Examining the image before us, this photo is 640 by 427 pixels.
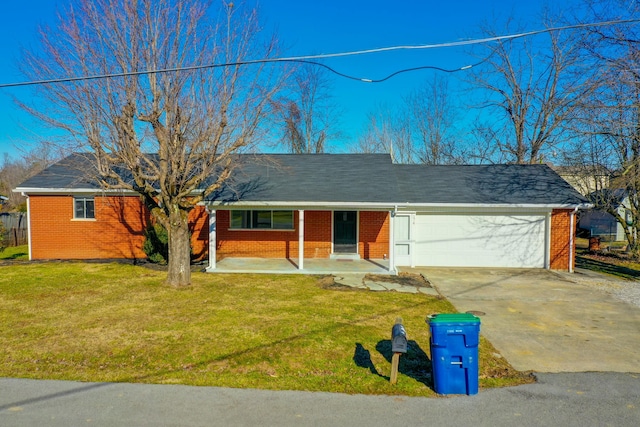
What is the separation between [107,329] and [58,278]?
563 centimetres

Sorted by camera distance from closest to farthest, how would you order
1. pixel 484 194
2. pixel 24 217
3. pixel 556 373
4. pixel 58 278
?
pixel 556 373 → pixel 58 278 → pixel 484 194 → pixel 24 217

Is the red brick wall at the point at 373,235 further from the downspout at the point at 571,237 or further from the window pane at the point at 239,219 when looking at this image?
the downspout at the point at 571,237

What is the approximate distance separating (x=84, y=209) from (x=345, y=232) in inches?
384

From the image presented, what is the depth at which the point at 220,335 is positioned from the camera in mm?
6641

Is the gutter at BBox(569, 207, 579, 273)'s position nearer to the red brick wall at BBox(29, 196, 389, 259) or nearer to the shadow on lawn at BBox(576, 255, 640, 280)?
the shadow on lawn at BBox(576, 255, 640, 280)

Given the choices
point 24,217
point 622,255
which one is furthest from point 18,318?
point 622,255

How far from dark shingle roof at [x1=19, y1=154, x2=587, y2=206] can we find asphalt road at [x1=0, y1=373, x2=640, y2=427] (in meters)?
7.81

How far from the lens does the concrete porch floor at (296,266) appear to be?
12352 millimetres

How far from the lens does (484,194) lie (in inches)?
573

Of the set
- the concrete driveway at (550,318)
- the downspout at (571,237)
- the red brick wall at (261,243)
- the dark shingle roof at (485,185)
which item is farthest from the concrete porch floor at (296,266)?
the downspout at (571,237)

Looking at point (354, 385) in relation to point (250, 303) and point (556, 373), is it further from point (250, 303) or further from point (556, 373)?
point (250, 303)

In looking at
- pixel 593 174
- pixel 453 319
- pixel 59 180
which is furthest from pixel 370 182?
pixel 59 180

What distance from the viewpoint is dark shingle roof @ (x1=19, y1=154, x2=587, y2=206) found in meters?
12.8

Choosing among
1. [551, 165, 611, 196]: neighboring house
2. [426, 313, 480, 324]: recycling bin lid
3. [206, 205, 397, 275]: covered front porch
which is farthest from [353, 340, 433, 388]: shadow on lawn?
[551, 165, 611, 196]: neighboring house
